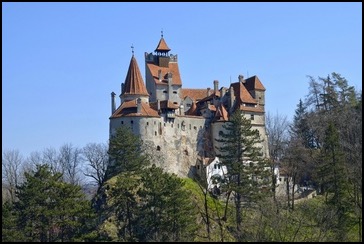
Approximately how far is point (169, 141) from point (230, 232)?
521 inches

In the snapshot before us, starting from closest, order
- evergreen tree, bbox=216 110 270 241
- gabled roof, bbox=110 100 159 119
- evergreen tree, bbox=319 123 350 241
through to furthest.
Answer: evergreen tree, bbox=319 123 350 241, evergreen tree, bbox=216 110 270 241, gabled roof, bbox=110 100 159 119

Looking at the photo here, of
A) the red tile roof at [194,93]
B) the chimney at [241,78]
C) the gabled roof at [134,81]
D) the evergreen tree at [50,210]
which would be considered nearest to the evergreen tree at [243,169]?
the gabled roof at [134,81]

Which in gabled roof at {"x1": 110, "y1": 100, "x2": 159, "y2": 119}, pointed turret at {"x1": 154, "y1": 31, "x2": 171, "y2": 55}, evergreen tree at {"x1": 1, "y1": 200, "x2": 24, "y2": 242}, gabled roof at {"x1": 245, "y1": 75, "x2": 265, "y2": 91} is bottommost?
evergreen tree at {"x1": 1, "y1": 200, "x2": 24, "y2": 242}

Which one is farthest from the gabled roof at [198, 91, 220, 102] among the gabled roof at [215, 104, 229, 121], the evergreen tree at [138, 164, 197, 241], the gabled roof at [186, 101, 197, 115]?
the evergreen tree at [138, 164, 197, 241]

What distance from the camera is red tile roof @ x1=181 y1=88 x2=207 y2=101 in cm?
7194

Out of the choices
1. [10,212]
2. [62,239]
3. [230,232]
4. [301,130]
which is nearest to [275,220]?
[230,232]

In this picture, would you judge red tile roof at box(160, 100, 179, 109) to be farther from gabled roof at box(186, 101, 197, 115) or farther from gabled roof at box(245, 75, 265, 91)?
gabled roof at box(245, 75, 265, 91)

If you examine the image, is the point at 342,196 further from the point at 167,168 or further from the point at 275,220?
the point at 167,168

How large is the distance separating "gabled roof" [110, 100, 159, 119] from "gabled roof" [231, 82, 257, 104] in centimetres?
945

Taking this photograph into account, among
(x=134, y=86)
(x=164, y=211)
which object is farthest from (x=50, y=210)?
(x=134, y=86)

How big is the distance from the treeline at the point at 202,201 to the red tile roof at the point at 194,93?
697cm

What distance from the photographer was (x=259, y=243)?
39.6 meters

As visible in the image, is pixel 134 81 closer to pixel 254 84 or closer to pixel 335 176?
pixel 254 84

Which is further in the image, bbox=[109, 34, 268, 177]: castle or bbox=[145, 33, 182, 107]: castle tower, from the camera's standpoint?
bbox=[145, 33, 182, 107]: castle tower
